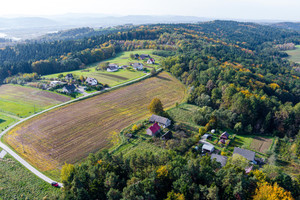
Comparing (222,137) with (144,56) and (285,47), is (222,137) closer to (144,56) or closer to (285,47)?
(144,56)

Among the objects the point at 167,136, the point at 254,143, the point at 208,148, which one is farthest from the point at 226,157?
the point at 167,136

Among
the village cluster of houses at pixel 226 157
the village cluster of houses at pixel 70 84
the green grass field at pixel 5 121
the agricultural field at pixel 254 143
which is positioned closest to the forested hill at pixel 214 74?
the agricultural field at pixel 254 143

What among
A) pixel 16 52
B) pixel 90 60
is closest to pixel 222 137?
pixel 90 60

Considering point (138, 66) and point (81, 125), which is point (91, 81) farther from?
point (81, 125)

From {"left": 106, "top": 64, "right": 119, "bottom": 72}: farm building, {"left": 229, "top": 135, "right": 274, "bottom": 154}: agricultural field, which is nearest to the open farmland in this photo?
{"left": 229, "top": 135, "right": 274, "bottom": 154}: agricultural field

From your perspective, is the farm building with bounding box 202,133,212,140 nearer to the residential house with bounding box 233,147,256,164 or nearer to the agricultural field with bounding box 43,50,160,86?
the residential house with bounding box 233,147,256,164

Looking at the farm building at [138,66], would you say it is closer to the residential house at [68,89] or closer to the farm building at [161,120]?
the residential house at [68,89]
